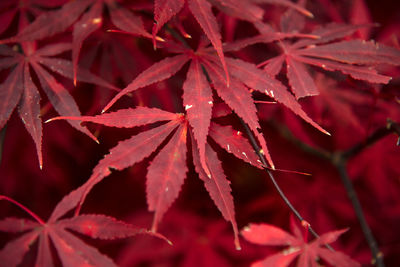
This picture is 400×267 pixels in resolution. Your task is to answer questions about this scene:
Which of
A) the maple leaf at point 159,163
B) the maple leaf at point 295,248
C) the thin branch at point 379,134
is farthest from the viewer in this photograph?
the thin branch at point 379,134

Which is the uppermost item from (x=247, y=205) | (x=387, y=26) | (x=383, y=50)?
(x=387, y=26)

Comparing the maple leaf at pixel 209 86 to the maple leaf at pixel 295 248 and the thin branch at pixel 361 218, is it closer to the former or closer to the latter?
the maple leaf at pixel 295 248

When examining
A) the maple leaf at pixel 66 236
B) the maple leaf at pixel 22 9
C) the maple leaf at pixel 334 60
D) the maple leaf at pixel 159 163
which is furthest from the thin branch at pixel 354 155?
the maple leaf at pixel 22 9

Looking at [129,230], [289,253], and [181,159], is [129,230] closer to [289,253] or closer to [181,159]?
[181,159]

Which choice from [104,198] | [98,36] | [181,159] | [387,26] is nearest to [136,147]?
[181,159]

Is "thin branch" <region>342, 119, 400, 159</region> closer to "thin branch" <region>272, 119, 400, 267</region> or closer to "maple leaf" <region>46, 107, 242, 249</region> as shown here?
"thin branch" <region>272, 119, 400, 267</region>
